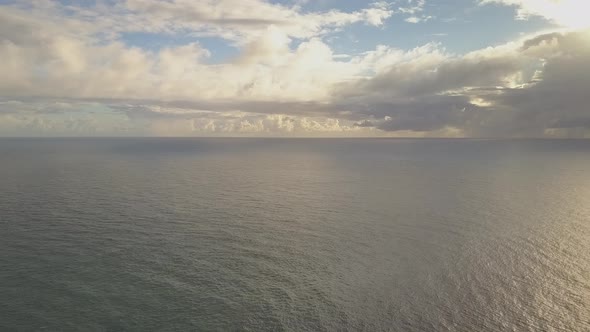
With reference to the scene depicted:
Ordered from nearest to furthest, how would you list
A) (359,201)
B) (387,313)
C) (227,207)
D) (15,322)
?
(15,322) < (387,313) < (227,207) < (359,201)

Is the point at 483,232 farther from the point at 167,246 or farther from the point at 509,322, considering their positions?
the point at 167,246

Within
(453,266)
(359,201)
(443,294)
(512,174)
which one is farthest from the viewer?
(512,174)

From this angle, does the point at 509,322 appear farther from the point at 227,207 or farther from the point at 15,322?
the point at 227,207

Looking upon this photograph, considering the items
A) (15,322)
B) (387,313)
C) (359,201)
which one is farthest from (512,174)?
(15,322)

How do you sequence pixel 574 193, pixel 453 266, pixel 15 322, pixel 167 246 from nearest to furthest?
pixel 15 322 < pixel 453 266 < pixel 167 246 < pixel 574 193

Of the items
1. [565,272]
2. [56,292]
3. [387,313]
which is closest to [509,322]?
[387,313]

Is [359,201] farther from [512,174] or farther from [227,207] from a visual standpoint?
[512,174]

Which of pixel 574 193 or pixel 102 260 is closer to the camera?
pixel 102 260

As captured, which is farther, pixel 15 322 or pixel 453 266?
pixel 453 266

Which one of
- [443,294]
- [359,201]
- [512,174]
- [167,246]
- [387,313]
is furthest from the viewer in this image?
[512,174]
